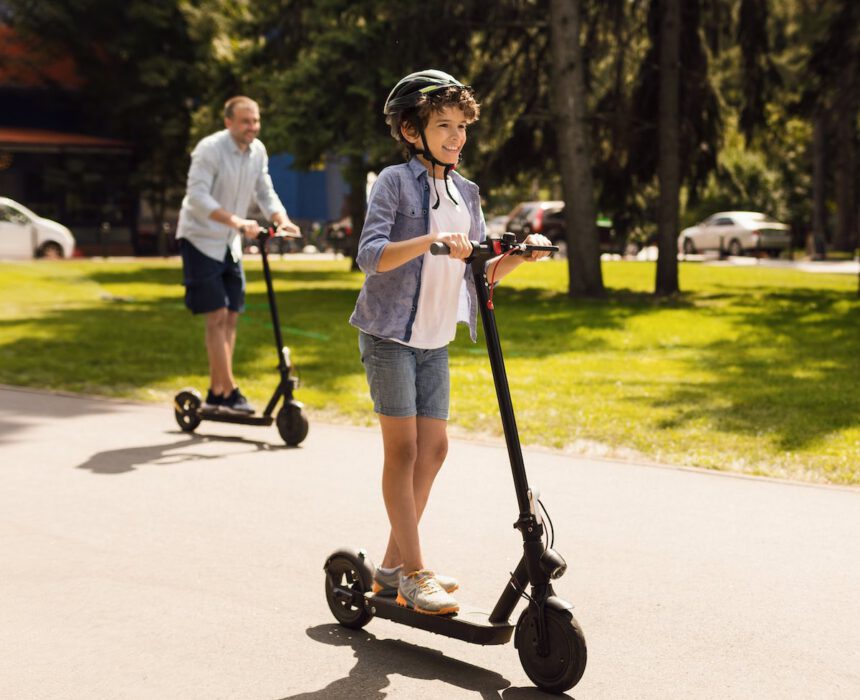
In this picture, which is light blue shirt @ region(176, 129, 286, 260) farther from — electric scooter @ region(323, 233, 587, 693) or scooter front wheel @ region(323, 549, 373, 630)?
electric scooter @ region(323, 233, 587, 693)

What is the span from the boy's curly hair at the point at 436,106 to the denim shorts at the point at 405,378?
72cm

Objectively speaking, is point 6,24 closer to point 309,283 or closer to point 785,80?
point 309,283

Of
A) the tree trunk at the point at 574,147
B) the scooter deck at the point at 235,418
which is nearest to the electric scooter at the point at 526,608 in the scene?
the scooter deck at the point at 235,418

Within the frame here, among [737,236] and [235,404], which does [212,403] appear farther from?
[737,236]

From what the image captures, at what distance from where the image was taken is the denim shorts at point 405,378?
439 centimetres

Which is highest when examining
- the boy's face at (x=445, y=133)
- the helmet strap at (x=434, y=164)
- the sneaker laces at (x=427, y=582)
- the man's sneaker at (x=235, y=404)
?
the boy's face at (x=445, y=133)

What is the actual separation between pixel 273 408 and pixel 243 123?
1848 mm

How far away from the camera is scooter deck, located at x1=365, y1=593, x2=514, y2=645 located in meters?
4.11

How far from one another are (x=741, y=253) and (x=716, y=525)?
3993 centimetres

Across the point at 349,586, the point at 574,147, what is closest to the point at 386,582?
the point at 349,586

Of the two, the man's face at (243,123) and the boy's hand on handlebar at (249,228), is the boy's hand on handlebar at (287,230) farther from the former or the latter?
the man's face at (243,123)

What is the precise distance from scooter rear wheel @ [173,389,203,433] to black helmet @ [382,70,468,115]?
4714 millimetres

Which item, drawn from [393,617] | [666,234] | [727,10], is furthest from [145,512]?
[727,10]

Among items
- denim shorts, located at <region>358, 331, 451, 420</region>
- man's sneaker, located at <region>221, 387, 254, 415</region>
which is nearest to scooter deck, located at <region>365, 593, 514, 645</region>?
denim shorts, located at <region>358, 331, 451, 420</region>
